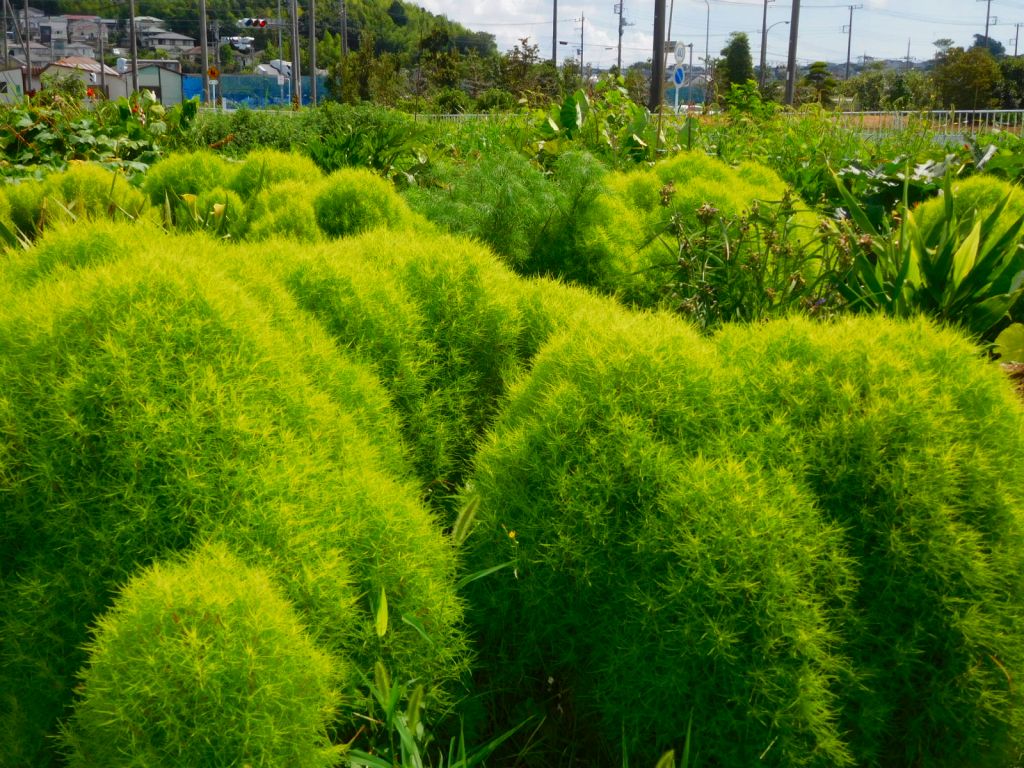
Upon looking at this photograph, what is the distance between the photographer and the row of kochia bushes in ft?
4.87

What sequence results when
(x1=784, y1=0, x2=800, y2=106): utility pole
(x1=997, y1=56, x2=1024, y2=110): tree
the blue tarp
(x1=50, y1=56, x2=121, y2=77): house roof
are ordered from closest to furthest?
(x1=784, y1=0, x2=800, y2=106): utility pole
(x1=997, y1=56, x2=1024, y2=110): tree
(x1=50, y1=56, x2=121, y2=77): house roof
the blue tarp

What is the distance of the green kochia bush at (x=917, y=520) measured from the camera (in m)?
1.59

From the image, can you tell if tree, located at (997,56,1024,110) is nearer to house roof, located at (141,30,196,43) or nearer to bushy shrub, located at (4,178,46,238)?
bushy shrub, located at (4,178,46,238)

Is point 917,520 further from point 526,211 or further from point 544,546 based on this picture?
point 526,211

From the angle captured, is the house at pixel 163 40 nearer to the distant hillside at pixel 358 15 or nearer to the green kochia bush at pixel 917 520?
the distant hillside at pixel 358 15

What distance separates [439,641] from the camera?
163 cm

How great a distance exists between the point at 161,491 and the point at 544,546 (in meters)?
0.68

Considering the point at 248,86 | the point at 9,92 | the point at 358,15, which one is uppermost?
the point at 358,15

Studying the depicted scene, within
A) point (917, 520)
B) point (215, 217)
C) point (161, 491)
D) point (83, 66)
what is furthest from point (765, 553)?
point (83, 66)

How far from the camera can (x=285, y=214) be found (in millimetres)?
3164

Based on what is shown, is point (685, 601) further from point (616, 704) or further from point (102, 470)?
point (102, 470)

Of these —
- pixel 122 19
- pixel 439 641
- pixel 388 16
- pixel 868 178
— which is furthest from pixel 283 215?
pixel 122 19

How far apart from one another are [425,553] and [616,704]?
434 mm

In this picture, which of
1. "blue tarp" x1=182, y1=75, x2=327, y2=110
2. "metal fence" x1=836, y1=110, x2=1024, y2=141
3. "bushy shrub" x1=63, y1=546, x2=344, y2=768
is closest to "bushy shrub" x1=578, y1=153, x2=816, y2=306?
"bushy shrub" x1=63, y1=546, x2=344, y2=768
